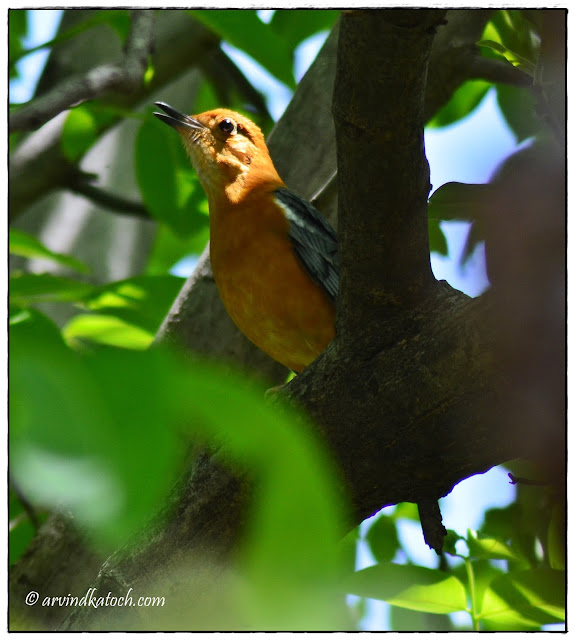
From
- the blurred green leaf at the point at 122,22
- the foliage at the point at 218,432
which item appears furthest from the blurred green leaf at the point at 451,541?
the blurred green leaf at the point at 122,22

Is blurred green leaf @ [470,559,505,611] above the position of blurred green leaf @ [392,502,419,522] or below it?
below

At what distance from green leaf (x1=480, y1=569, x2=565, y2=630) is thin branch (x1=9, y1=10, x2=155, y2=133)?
2.33 metres

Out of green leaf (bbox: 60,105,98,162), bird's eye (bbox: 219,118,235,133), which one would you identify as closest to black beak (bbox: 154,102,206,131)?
bird's eye (bbox: 219,118,235,133)

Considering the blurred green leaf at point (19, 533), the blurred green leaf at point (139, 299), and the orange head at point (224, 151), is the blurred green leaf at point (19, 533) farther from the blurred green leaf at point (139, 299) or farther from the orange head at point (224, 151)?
the orange head at point (224, 151)

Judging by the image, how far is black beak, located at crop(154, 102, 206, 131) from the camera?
13.1ft

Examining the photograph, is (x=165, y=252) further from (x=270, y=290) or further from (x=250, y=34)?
(x=250, y=34)

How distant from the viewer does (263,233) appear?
3.54m

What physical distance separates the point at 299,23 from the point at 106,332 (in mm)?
1779

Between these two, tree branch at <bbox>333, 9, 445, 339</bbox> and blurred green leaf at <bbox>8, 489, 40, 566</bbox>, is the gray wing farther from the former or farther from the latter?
blurred green leaf at <bbox>8, 489, 40, 566</bbox>

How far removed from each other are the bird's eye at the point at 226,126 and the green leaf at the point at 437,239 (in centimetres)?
198

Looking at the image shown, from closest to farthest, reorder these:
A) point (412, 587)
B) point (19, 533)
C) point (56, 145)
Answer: point (412, 587) < point (19, 533) < point (56, 145)

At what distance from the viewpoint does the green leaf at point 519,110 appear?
8.33ft

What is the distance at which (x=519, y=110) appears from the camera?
10.3ft

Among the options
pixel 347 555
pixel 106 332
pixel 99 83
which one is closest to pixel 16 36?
pixel 99 83
